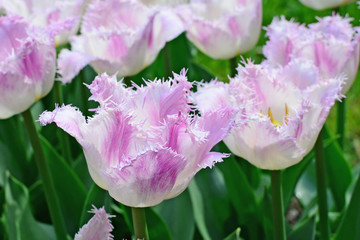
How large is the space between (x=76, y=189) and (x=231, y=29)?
0.49 metres

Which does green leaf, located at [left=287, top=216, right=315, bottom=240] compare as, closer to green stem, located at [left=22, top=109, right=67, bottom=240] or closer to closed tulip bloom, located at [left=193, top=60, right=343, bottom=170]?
closed tulip bloom, located at [left=193, top=60, right=343, bottom=170]

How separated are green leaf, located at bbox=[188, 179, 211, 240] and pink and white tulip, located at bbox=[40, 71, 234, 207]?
1.93 ft

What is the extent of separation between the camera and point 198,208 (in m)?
1.38

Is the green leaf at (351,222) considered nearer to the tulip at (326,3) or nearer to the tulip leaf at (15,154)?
the tulip at (326,3)

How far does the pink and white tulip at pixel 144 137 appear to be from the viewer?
0.72 meters

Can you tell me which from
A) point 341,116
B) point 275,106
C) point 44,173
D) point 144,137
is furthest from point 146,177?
point 341,116

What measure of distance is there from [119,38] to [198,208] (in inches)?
16.2

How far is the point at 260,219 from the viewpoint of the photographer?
1387 mm

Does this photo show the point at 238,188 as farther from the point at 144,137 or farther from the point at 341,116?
the point at 144,137

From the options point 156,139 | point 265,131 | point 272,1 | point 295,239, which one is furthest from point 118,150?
point 272,1

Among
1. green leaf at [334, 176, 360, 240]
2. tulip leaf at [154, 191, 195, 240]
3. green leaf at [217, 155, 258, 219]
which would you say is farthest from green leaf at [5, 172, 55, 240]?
green leaf at [334, 176, 360, 240]

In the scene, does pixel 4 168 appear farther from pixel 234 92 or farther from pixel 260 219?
pixel 234 92

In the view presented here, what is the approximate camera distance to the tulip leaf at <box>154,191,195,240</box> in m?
1.30

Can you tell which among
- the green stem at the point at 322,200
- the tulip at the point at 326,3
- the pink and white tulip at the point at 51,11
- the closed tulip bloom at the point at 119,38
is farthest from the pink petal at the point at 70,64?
the tulip at the point at 326,3
